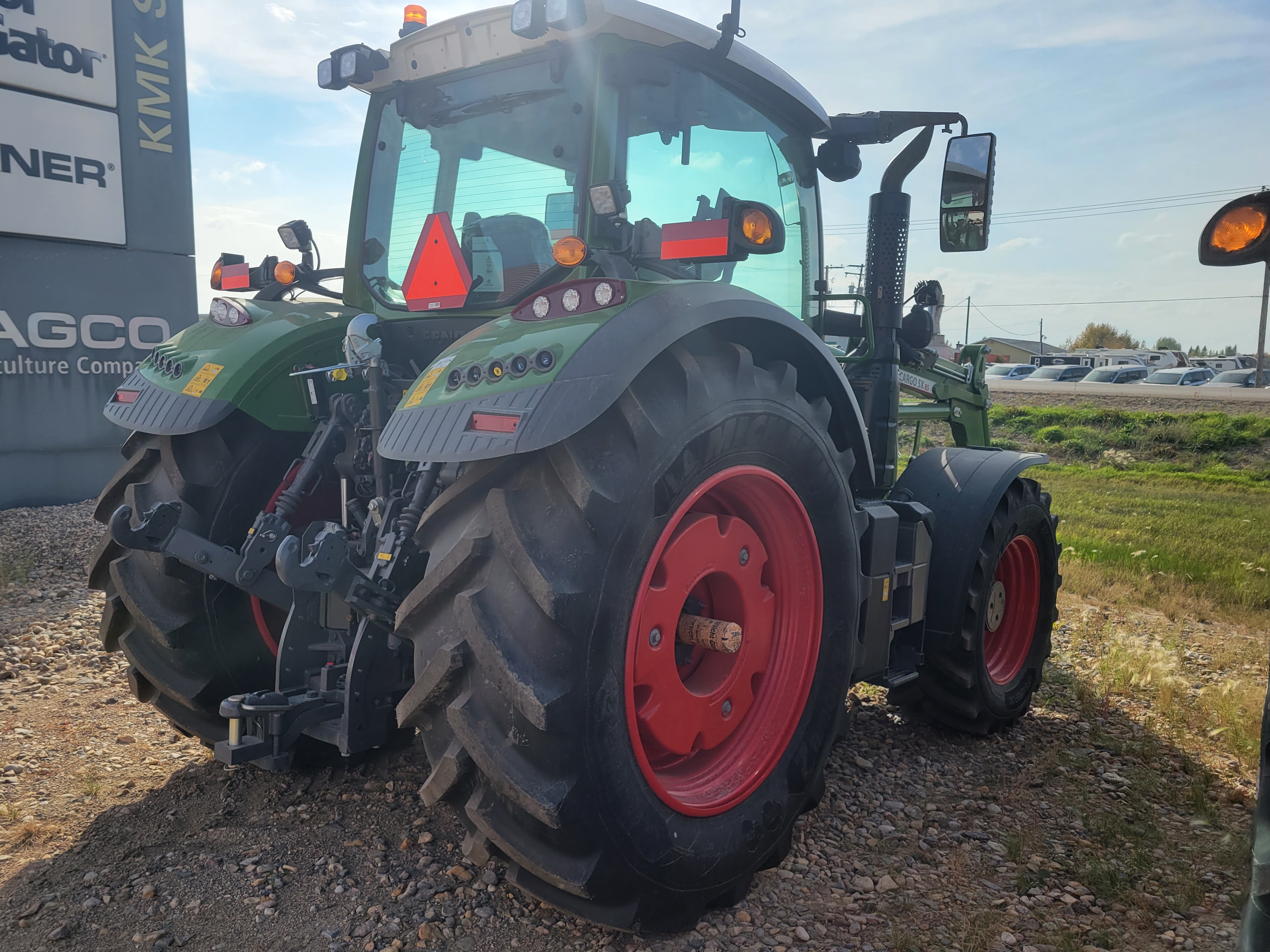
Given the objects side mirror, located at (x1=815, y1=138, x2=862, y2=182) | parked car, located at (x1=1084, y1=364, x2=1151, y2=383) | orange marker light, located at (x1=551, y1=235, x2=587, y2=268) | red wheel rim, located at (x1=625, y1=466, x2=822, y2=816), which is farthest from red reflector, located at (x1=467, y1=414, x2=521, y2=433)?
parked car, located at (x1=1084, y1=364, x2=1151, y2=383)

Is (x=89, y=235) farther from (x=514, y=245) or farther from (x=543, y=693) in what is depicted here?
(x=543, y=693)

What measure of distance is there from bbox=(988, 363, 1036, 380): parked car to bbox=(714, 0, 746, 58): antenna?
3492 centimetres

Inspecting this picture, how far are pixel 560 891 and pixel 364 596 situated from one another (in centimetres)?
84

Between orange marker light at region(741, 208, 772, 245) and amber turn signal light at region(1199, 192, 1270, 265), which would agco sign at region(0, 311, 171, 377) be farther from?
amber turn signal light at region(1199, 192, 1270, 265)

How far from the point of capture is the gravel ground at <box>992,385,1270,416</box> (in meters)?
22.0

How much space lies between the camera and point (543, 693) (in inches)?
73.6

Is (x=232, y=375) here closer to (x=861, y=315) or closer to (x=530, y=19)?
(x=530, y=19)

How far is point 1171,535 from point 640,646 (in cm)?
887

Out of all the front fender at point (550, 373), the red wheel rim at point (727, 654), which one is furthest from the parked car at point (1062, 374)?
the front fender at point (550, 373)

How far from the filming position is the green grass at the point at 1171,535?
6.60 m

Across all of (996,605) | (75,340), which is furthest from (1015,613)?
(75,340)

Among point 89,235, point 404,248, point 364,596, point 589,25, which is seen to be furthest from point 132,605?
point 89,235

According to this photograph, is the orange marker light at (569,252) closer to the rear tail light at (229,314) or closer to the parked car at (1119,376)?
the rear tail light at (229,314)

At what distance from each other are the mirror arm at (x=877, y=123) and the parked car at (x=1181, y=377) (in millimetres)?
32084
